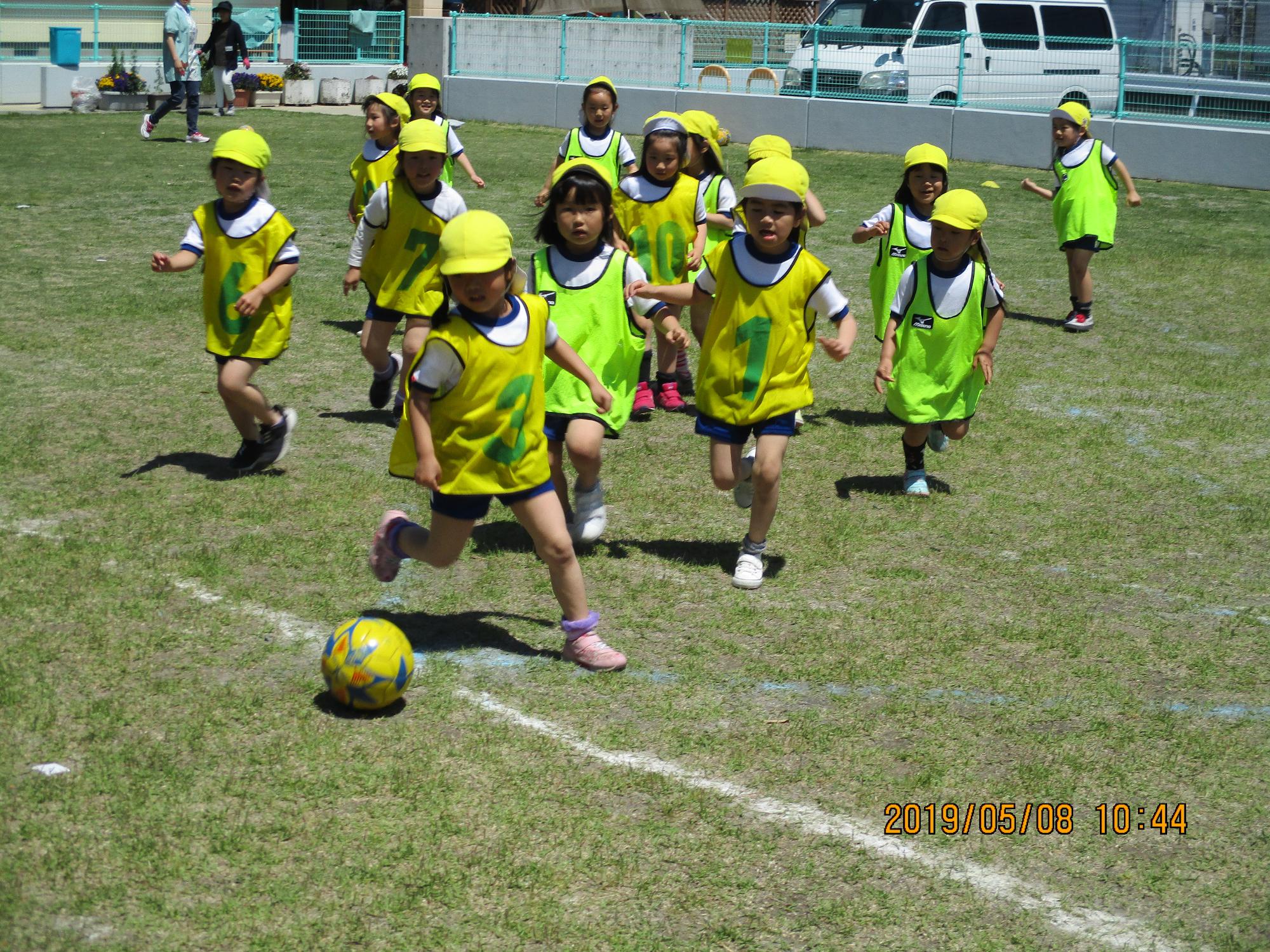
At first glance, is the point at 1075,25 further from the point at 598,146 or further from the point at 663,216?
the point at 663,216

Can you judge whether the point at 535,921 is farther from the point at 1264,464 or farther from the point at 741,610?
the point at 1264,464

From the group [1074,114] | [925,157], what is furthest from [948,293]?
[1074,114]

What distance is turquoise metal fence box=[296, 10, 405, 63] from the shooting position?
32.0 meters

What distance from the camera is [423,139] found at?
25.3 feet

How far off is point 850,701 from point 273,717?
205 cm

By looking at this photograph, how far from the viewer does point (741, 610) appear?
606 cm

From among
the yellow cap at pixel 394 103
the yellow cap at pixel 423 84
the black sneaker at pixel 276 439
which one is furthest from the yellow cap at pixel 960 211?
the yellow cap at pixel 423 84

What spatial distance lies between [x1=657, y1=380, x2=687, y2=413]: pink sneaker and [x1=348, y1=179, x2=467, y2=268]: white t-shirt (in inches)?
73.1

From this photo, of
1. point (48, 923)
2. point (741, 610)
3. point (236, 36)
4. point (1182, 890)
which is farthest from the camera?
point (236, 36)

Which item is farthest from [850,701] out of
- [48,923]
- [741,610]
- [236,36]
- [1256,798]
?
[236,36]

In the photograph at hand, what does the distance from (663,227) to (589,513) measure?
2.56 meters

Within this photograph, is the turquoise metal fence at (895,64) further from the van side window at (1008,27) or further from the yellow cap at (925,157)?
the yellow cap at (925,157)

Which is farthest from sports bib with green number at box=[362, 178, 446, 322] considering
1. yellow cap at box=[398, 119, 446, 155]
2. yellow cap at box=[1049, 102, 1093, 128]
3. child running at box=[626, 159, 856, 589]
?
yellow cap at box=[1049, 102, 1093, 128]

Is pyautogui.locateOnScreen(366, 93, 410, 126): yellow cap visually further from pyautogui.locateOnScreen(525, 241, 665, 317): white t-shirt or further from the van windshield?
the van windshield
